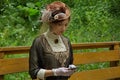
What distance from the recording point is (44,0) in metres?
11.4

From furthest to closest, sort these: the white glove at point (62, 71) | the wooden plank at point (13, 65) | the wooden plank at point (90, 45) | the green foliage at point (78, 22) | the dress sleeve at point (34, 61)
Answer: the green foliage at point (78, 22) → the wooden plank at point (90, 45) → the wooden plank at point (13, 65) → the dress sleeve at point (34, 61) → the white glove at point (62, 71)

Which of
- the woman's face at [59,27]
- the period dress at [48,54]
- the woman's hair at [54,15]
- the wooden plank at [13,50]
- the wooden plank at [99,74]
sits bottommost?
the wooden plank at [99,74]

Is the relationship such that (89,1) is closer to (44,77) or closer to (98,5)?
(98,5)

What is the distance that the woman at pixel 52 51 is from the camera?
3396 mm

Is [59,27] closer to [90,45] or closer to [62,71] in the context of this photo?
[62,71]

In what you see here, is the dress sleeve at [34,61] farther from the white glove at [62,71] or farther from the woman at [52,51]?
the white glove at [62,71]

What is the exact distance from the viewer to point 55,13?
3510 mm

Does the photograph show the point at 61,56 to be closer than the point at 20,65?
Yes

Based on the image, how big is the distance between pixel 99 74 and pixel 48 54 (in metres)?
2.44

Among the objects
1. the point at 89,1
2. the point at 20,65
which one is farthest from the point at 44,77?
the point at 89,1

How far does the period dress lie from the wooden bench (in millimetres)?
862

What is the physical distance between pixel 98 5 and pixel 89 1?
64cm

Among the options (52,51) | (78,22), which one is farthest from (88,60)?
(78,22)

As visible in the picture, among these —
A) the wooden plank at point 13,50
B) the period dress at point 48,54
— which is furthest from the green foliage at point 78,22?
the period dress at point 48,54
